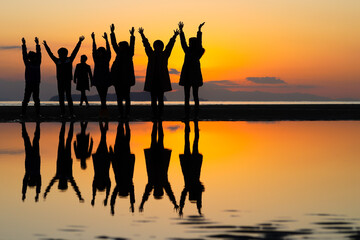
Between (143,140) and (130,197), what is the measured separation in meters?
7.24

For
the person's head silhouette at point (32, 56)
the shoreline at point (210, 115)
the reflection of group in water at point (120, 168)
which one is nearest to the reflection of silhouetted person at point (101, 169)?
the reflection of group in water at point (120, 168)

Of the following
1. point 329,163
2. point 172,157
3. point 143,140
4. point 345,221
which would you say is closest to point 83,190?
point 345,221

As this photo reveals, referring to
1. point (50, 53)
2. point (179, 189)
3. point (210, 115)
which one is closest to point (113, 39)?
point (50, 53)

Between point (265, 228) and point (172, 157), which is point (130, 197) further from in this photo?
point (172, 157)

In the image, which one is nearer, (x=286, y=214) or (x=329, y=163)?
(x=286, y=214)

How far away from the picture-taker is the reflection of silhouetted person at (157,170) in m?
7.21

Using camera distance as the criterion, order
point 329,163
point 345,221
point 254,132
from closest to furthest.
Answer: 1. point 345,221
2. point 329,163
3. point 254,132

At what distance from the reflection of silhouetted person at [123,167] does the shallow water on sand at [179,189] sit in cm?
1

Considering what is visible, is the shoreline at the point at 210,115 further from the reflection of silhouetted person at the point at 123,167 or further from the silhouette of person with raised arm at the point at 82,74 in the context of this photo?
the reflection of silhouetted person at the point at 123,167

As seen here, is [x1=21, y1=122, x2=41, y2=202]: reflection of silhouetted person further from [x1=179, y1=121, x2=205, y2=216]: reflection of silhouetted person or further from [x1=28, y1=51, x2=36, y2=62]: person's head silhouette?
[x1=28, y1=51, x2=36, y2=62]: person's head silhouette

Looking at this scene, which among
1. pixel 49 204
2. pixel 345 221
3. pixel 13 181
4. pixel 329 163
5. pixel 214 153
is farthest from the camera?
pixel 214 153

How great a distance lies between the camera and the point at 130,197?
22.8 feet

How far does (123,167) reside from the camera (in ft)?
31.1

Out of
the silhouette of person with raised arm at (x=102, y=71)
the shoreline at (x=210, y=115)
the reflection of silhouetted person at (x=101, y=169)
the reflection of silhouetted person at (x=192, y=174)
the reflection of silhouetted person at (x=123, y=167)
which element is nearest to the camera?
the reflection of silhouetted person at (x=192, y=174)
